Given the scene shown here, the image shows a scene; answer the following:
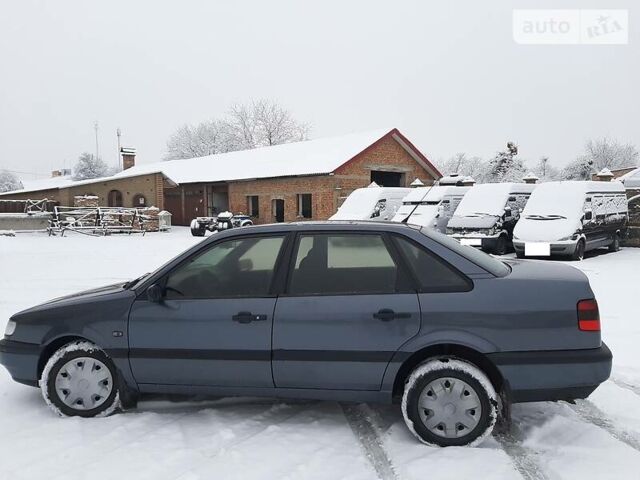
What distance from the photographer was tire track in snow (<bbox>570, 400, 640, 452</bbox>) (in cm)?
339

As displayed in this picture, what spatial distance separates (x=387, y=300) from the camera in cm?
336

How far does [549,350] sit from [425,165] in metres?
28.2

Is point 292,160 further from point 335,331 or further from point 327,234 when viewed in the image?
point 335,331

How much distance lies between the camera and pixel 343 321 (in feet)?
11.0

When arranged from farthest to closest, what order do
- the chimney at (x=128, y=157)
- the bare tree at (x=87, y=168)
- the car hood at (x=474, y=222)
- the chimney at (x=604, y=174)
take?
the bare tree at (x=87, y=168) < the chimney at (x=128, y=157) < the chimney at (x=604, y=174) < the car hood at (x=474, y=222)

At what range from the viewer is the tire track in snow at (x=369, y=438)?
9.99 ft

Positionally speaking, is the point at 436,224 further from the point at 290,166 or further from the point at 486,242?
the point at 290,166

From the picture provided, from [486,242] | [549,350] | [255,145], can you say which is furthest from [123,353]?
[255,145]

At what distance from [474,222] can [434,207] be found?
8.41ft

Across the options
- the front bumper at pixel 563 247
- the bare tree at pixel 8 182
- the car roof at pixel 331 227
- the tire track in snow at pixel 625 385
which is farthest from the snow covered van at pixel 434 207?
the bare tree at pixel 8 182

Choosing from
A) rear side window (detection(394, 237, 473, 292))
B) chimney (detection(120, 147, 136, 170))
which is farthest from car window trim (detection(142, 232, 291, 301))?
chimney (detection(120, 147, 136, 170))

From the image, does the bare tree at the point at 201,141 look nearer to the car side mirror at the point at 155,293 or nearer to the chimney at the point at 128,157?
the chimney at the point at 128,157

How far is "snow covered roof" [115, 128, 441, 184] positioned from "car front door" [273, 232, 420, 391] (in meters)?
22.4

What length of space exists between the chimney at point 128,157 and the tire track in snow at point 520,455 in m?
48.8
